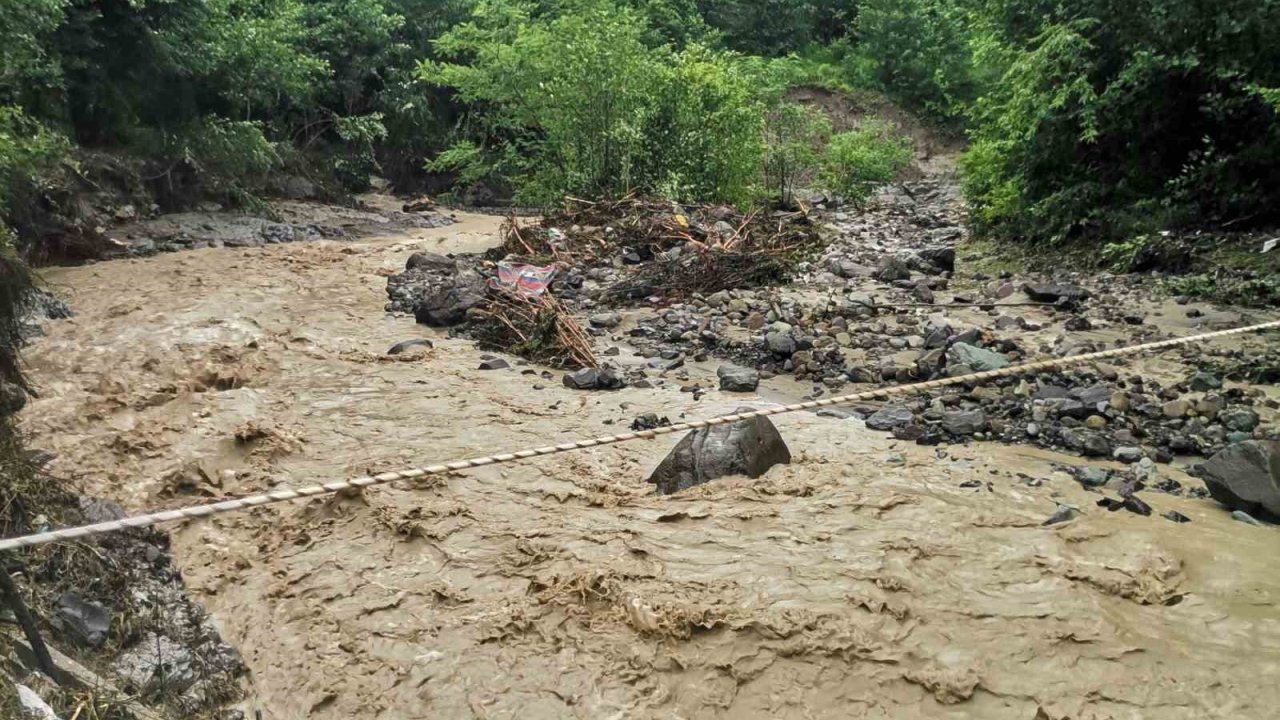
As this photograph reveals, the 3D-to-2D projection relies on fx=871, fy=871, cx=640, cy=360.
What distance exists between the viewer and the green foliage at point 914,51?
82.1 ft

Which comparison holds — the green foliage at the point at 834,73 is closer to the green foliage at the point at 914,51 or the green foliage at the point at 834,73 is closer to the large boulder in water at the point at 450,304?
the green foliage at the point at 914,51

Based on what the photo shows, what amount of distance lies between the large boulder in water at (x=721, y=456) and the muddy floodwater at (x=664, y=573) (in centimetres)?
9

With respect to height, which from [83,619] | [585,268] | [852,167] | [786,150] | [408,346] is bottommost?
[408,346]

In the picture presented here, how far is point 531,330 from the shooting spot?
7.23 meters

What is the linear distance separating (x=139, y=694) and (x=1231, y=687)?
3.48 metres

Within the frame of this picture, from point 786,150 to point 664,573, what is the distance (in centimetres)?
1187

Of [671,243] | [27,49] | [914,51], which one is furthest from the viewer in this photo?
[914,51]

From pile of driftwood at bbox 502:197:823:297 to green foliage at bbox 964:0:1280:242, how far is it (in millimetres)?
2661

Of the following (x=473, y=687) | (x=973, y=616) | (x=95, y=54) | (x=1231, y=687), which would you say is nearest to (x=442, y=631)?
(x=473, y=687)

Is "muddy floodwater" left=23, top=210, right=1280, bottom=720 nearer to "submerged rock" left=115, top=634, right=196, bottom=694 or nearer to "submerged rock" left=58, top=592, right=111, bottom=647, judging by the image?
"submerged rock" left=115, top=634, right=196, bottom=694

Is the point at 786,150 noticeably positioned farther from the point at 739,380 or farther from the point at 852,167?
the point at 739,380

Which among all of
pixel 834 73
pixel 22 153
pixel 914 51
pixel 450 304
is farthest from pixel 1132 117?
pixel 834 73

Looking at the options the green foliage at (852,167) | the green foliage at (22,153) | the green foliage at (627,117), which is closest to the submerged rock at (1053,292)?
the green foliage at (627,117)

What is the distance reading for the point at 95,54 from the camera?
12.4 m
